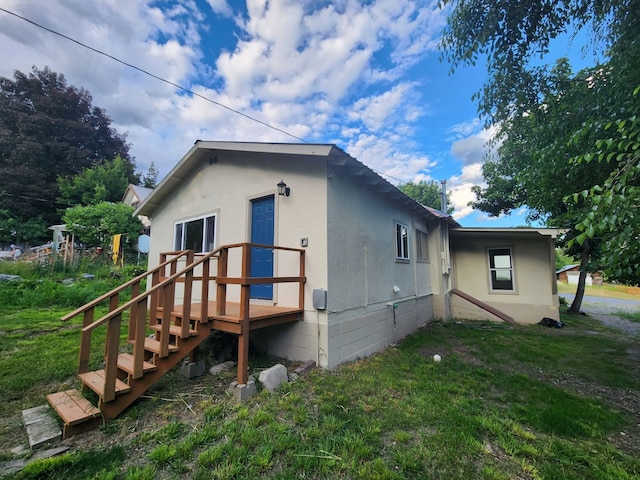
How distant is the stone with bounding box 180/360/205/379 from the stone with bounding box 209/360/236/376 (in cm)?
16

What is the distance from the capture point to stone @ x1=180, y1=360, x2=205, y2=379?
161 inches

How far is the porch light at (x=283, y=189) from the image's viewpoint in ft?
16.2

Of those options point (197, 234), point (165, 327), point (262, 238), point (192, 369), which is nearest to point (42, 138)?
point (197, 234)

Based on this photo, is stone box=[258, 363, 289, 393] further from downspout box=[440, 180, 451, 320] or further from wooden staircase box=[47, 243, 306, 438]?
downspout box=[440, 180, 451, 320]

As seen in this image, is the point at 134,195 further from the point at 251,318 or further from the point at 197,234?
the point at 251,318

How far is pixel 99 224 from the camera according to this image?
14438 millimetres

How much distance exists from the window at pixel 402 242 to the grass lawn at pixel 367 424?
276 centimetres

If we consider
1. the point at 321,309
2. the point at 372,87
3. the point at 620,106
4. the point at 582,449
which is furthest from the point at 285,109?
the point at 582,449

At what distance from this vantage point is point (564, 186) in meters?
5.68

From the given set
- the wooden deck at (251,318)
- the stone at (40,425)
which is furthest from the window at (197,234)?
the stone at (40,425)

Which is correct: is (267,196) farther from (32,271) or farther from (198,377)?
(32,271)

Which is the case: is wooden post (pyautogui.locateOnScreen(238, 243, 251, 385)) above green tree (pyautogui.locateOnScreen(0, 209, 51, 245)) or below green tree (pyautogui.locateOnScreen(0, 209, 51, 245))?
below

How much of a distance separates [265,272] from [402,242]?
156 inches

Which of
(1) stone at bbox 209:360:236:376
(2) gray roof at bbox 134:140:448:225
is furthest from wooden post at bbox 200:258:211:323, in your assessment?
(2) gray roof at bbox 134:140:448:225
